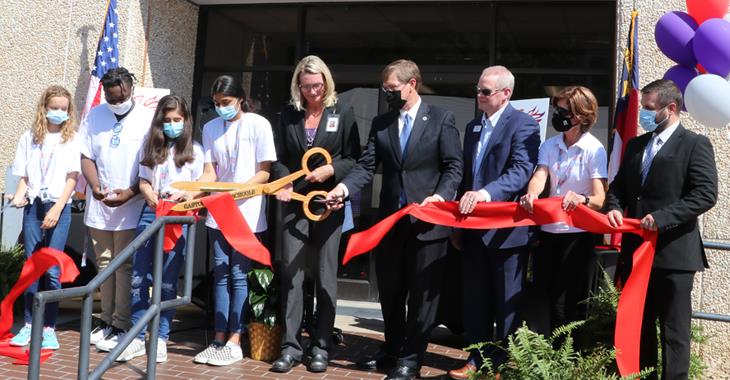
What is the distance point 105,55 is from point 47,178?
224 centimetres

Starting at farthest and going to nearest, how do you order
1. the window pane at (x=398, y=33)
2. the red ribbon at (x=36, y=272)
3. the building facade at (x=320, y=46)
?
1. the window pane at (x=398, y=33)
2. the building facade at (x=320, y=46)
3. the red ribbon at (x=36, y=272)

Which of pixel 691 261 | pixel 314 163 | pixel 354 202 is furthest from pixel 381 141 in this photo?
pixel 354 202

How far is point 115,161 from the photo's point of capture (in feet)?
18.8

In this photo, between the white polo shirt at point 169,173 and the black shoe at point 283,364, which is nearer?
the black shoe at point 283,364

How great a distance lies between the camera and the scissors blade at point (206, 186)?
17.2 feet

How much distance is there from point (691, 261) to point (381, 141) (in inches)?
79.4

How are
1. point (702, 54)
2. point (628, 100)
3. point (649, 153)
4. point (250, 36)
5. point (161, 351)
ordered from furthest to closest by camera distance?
point (250, 36) < point (628, 100) < point (161, 351) < point (702, 54) < point (649, 153)

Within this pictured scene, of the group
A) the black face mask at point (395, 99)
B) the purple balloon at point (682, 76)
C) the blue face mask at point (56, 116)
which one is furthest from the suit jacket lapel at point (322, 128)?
the purple balloon at point (682, 76)

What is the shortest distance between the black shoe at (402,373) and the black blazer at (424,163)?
83cm

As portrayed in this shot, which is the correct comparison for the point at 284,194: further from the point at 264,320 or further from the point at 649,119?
the point at 649,119

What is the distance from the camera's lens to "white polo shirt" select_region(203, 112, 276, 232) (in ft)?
18.1

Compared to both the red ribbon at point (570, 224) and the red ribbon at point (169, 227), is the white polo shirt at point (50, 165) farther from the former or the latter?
the red ribbon at point (570, 224)

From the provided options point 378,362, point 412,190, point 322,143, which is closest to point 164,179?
point 322,143

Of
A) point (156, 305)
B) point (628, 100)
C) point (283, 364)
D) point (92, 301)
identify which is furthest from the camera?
point (628, 100)
